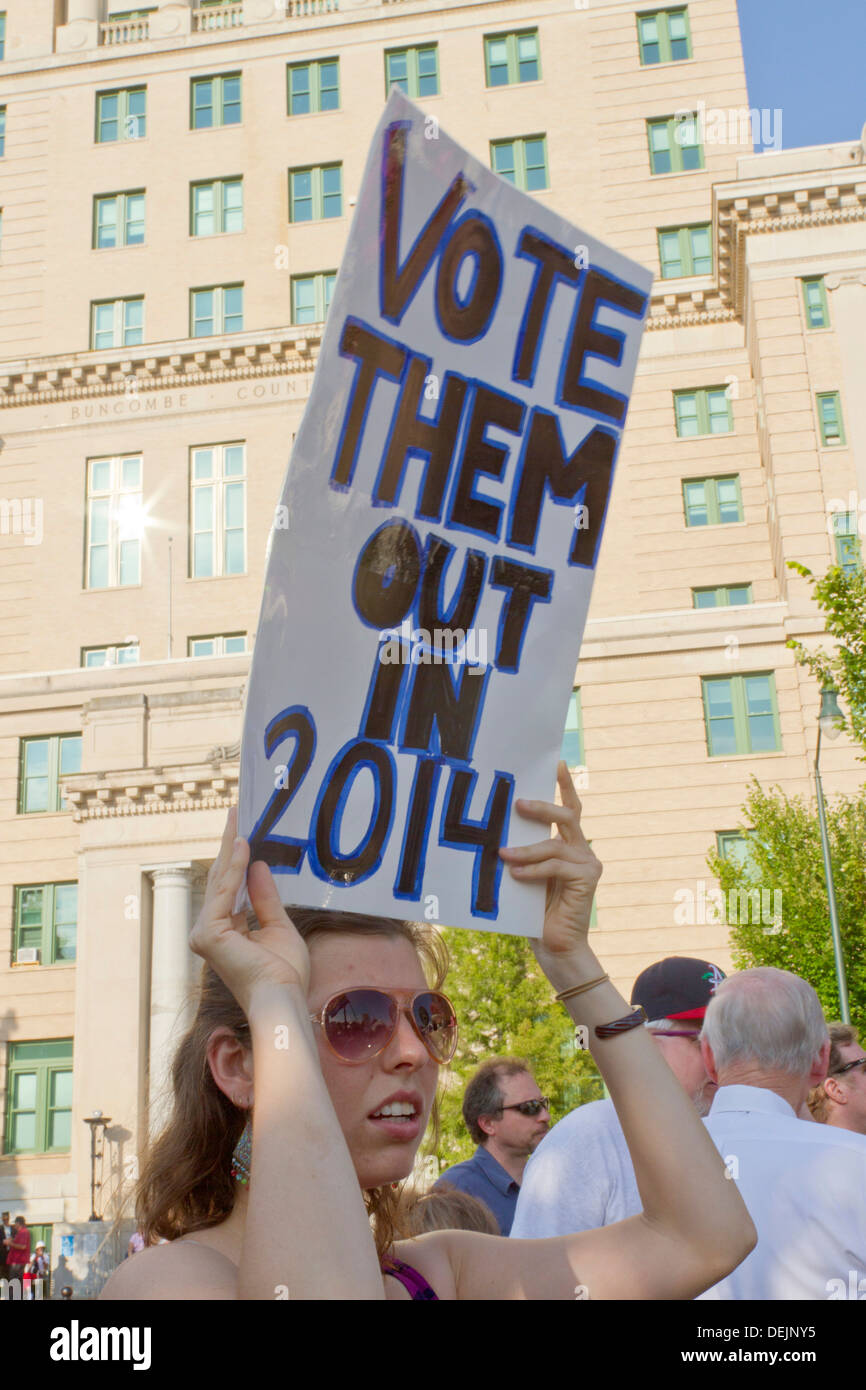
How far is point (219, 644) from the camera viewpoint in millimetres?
39156

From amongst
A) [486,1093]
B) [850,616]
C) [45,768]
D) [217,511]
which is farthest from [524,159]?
[486,1093]

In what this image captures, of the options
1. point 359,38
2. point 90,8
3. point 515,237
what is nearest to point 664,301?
point 359,38

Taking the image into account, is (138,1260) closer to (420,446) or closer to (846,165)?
(420,446)

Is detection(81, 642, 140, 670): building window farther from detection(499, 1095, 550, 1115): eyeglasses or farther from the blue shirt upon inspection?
the blue shirt

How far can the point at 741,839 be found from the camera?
33438mm

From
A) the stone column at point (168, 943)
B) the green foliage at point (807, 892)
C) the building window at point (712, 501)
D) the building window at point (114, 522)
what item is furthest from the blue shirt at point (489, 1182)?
the building window at point (114, 522)

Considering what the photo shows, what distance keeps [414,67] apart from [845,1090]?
42841 millimetres

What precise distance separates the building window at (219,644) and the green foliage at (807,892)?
50.5 feet

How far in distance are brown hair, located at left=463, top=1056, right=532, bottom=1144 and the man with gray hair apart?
3196 mm

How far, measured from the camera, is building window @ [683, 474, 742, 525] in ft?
125

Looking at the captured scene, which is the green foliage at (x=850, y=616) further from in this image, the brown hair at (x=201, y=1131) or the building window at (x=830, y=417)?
the building window at (x=830, y=417)

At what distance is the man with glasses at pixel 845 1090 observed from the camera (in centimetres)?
622

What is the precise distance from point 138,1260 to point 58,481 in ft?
136

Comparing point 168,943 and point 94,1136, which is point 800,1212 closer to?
point 168,943
